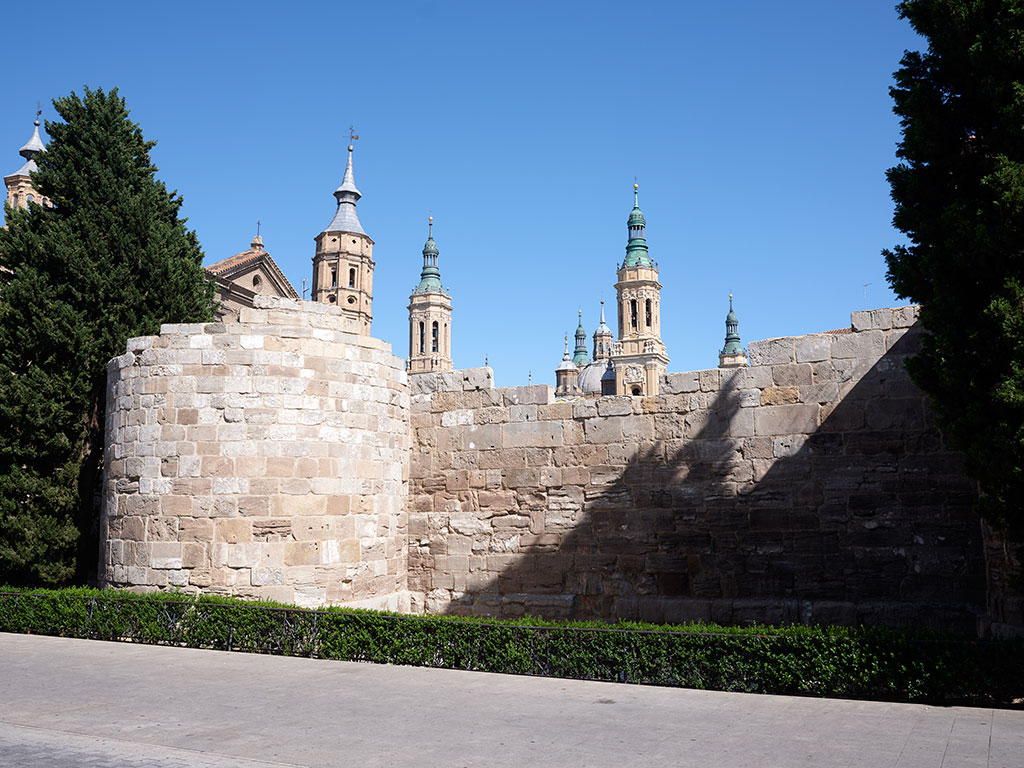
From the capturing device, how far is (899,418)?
Result: 382 inches

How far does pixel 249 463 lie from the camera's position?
10.5m

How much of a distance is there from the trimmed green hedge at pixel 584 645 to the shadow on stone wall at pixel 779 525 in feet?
8.41

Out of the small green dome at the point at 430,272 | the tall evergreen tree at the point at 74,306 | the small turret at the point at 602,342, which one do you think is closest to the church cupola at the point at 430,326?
the small green dome at the point at 430,272

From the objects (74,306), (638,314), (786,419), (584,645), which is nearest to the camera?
(584,645)

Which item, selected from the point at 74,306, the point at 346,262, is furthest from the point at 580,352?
the point at 74,306

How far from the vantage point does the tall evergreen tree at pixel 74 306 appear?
12727 millimetres

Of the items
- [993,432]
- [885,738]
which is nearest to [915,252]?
[993,432]

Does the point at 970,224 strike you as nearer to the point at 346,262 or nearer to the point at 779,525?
the point at 779,525

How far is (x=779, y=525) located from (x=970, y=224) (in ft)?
15.6

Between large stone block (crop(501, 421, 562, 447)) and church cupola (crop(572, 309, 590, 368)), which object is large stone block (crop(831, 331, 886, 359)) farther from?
church cupola (crop(572, 309, 590, 368))

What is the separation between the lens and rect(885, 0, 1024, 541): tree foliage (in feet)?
21.1

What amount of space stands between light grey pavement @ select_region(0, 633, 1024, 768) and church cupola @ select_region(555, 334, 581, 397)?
102955 millimetres

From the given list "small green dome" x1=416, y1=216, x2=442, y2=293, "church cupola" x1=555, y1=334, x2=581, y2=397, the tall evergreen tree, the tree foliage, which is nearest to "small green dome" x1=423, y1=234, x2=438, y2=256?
"small green dome" x1=416, y1=216, x2=442, y2=293

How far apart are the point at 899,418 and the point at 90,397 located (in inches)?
495
